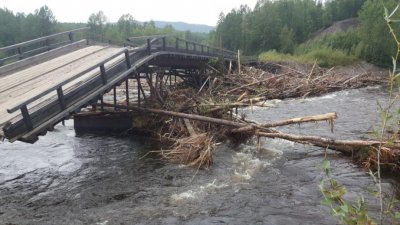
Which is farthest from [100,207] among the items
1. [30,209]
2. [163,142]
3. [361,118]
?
[361,118]

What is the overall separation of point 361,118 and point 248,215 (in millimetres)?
13245

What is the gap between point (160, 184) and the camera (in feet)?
37.7

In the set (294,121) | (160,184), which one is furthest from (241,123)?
(160,184)

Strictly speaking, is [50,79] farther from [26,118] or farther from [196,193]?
[196,193]

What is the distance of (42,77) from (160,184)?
5855 millimetres

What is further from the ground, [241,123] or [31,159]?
[241,123]

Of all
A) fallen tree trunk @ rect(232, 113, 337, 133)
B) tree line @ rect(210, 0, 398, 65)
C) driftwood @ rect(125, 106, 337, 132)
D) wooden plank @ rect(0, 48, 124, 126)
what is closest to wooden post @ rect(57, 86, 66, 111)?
wooden plank @ rect(0, 48, 124, 126)

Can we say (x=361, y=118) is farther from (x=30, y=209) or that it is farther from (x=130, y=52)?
(x=30, y=209)

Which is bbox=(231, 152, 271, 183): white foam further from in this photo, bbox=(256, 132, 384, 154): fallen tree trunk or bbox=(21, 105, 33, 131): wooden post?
bbox=(21, 105, 33, 131): wooden post

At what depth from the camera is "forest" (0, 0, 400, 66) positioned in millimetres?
59797

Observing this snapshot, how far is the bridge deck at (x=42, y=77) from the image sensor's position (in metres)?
11.0

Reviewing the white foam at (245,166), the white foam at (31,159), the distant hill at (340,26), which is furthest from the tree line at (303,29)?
the white foam at (245,166)

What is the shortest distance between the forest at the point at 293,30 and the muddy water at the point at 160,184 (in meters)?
45.8

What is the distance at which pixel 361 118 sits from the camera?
20.1 meters
